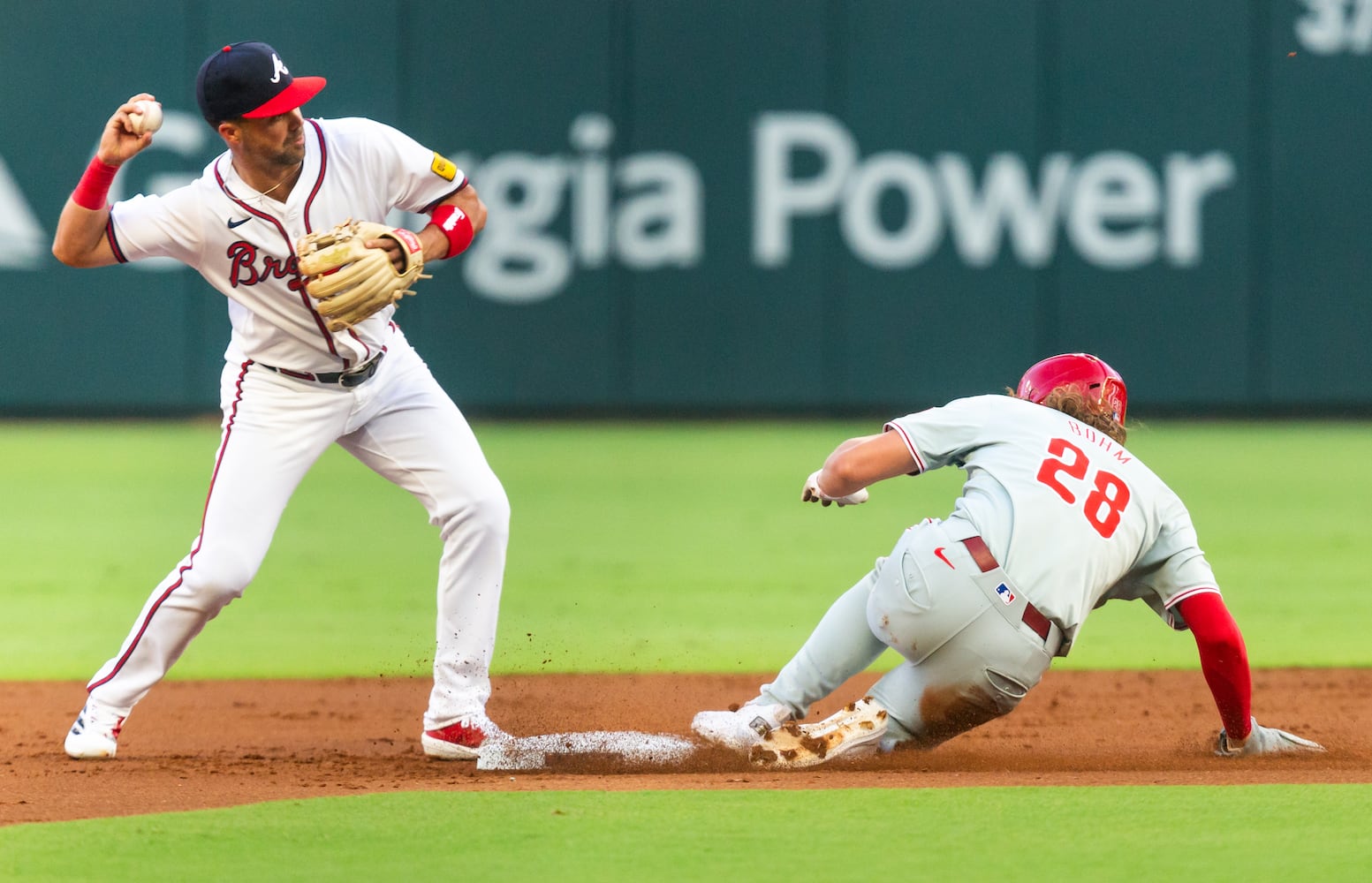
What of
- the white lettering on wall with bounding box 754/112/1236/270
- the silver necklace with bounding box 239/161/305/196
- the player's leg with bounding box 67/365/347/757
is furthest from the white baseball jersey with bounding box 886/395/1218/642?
the white lettering on wall with bounding box 754/112/1236/270

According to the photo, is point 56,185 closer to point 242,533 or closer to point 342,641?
point 342,641

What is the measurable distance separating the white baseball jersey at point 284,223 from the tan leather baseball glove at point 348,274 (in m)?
0.14

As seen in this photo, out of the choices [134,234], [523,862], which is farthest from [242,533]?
[523,862]

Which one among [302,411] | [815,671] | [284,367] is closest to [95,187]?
[284,367]

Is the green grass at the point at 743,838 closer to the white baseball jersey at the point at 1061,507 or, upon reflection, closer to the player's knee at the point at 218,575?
the white baseball jersey at the point at 1061,507

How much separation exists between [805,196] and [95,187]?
9.73 metres

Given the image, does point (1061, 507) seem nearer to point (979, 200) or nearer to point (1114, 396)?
point (1114, 396)

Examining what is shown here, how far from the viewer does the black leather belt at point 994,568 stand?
12.4ft

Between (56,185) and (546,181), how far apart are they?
12.4ft

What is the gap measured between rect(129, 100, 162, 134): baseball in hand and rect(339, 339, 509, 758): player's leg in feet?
2.83

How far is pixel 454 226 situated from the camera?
4469mm

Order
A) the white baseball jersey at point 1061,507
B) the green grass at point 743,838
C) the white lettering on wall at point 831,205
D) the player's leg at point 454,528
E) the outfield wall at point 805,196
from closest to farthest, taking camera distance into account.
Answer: the green grass at point 743,838
the white baseball jersey at point 1061,507
the player's leg at point 454,528
the outfield wall at point 805,196
the white lettering on wall at point 831,205

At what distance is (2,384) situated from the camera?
43.6ft

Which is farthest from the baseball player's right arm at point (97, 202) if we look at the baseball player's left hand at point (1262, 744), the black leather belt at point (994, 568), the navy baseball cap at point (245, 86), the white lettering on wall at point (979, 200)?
the white lettering on wall at point (979, 200)
